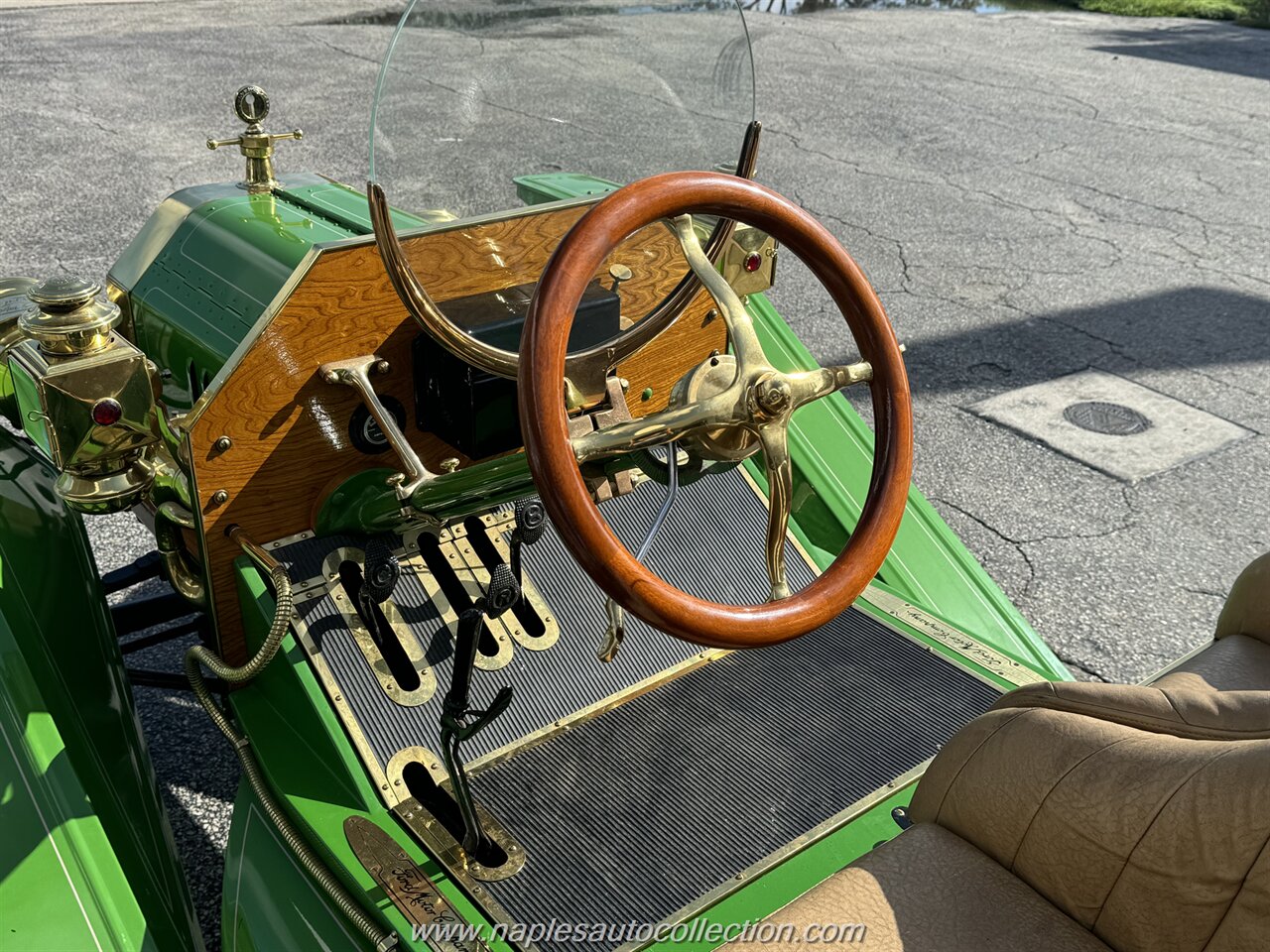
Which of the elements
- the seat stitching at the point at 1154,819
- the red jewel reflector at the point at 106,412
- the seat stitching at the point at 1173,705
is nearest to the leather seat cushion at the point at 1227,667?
the seat stitching at the point at 1173,705

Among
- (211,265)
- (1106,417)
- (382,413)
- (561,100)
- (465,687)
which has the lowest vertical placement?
(1106,417)

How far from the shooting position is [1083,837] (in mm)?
1260

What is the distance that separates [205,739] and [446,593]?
849mm

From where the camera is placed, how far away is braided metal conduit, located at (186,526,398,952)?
152 cm

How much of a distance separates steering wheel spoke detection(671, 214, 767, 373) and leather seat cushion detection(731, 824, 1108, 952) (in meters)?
0.64

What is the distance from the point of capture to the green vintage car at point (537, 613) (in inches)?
49.9

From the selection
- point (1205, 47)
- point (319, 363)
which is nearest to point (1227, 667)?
point (319, 363)

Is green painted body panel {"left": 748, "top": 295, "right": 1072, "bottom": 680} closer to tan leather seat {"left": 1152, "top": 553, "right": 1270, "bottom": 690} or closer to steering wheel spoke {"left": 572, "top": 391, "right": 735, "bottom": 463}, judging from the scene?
tan leather seat {"left": 1152, "top": 553, "right": 1270, "bottom": 690}

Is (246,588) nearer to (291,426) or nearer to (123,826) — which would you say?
(291,426)

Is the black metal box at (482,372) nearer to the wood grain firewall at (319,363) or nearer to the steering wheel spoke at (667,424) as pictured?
the wood grain firewall at (319,363)

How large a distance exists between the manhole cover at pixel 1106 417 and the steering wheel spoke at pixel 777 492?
9.17 ft

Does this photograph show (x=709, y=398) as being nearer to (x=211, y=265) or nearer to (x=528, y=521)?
(x=528, y=521)

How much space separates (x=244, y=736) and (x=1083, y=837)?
4.27ft

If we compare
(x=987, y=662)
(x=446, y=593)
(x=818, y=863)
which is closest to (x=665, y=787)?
(x=818, y=863)
